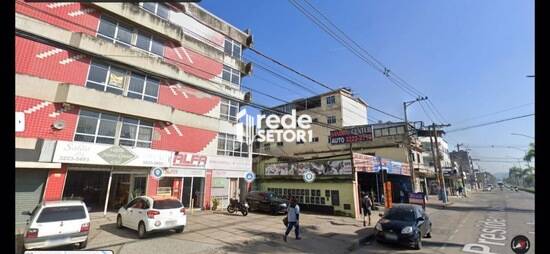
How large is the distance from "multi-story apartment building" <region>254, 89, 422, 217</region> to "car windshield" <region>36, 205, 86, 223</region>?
40.9 ft

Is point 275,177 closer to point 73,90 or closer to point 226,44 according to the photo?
point 226,44

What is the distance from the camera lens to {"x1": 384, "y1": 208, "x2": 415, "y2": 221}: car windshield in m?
12.1

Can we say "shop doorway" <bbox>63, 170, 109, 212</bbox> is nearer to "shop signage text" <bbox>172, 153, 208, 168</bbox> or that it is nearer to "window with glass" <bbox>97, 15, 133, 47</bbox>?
"shop signage text" <bbox>172, 153, 208, 168</bbox>

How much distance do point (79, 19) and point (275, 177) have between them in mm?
18256

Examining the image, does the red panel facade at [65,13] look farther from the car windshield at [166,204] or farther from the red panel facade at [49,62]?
the car windshield at [166,204]

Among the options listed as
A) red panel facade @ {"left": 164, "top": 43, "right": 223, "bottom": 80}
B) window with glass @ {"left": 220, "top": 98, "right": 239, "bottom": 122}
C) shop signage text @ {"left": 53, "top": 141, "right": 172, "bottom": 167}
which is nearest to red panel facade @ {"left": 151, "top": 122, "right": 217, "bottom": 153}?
shop signage text @ {"left": 53, "top": 141, "right": 172, "bottom": 167}

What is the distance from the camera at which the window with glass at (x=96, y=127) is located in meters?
15.6

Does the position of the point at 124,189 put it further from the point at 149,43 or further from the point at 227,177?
the point at 149,43

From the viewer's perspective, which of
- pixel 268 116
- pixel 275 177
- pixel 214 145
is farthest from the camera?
pixel 268 116

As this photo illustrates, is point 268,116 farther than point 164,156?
Yes

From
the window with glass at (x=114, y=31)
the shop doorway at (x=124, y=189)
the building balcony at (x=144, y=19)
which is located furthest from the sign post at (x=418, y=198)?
the window with glass at (x=114, y=31)

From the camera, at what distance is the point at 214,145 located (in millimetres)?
22656

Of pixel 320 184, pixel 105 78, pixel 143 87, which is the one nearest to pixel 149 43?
pixel 143 87
